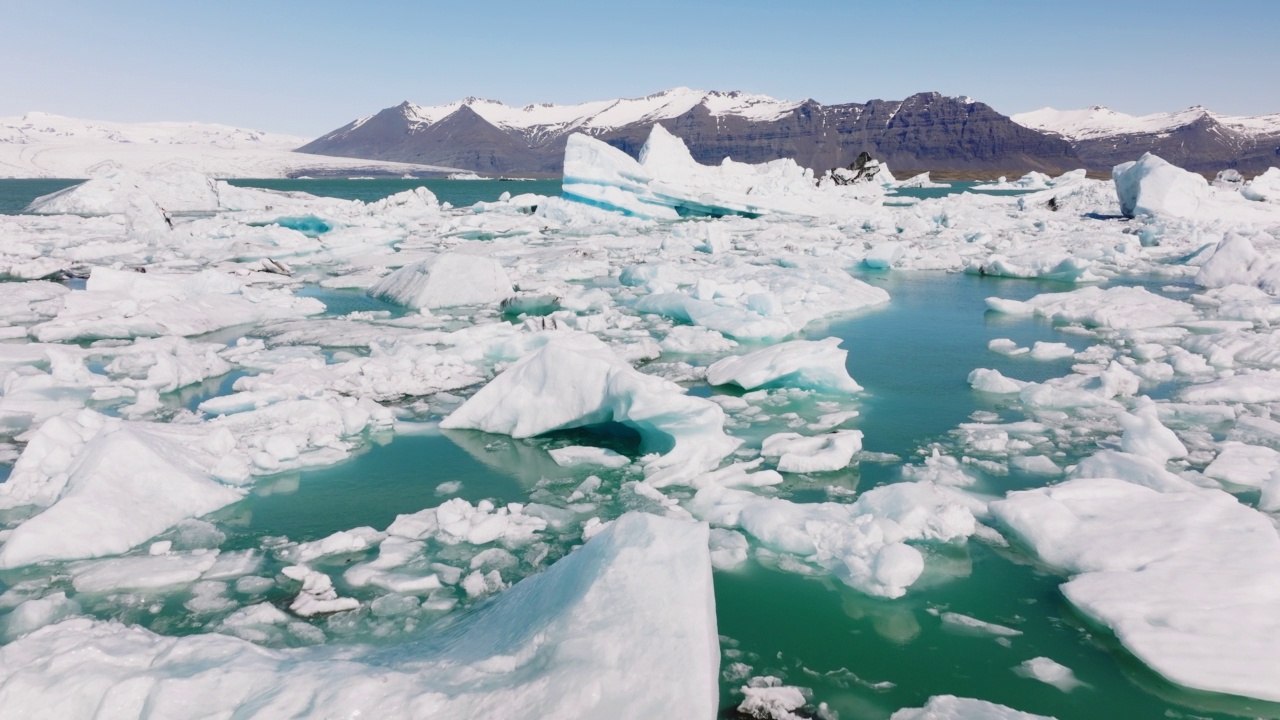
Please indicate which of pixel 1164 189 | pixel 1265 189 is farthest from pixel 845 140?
pixel 1164 189

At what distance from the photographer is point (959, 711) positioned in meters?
2.69

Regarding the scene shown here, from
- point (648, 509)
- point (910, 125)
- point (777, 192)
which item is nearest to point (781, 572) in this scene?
point (648, 509)

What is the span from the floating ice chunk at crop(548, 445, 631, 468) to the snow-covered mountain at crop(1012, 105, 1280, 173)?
181 metres

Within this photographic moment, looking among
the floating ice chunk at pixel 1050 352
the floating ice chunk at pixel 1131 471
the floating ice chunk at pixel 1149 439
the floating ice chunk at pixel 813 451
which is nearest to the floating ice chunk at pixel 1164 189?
the floating ice chunk at pixel 1050 352

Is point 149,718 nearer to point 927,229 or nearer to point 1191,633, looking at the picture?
point 1191,633

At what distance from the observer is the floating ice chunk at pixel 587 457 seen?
17.3ft

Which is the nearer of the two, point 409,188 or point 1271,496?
point 1271,496

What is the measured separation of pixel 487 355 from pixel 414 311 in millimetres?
3471

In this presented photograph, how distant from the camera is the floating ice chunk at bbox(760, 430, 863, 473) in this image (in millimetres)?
5082

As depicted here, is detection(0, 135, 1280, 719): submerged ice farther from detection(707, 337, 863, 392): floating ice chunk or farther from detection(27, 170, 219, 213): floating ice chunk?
detection(27, 170, 219, 213): floating ice chunk

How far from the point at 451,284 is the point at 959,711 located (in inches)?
393

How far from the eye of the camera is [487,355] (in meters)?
8.10

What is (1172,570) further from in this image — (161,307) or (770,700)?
(161,307)

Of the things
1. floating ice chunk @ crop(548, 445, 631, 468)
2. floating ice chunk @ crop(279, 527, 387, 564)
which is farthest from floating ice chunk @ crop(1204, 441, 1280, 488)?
floating ice chunk @ crop(279, 527, 387, 564)
